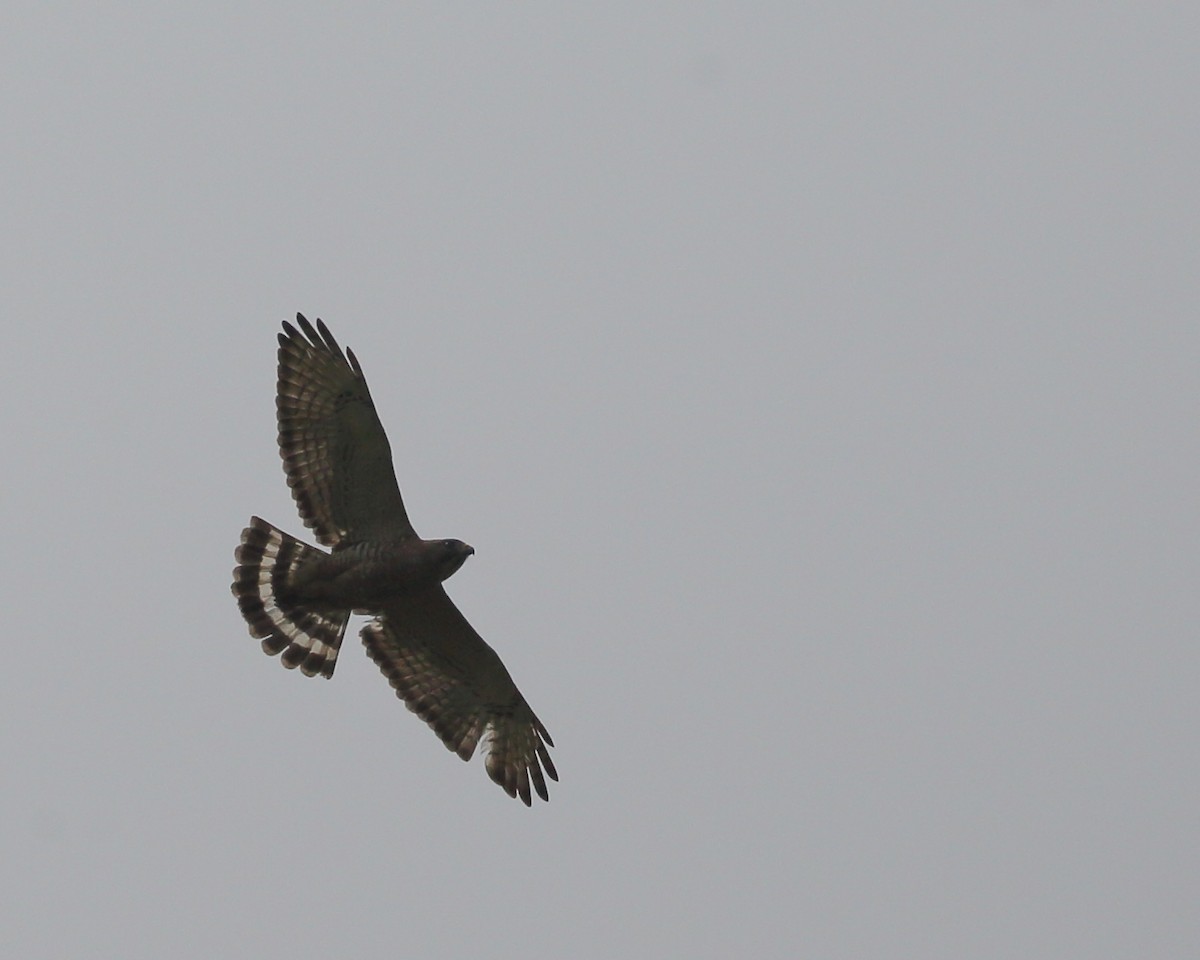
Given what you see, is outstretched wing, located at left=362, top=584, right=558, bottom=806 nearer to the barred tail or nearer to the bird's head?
the barred tail

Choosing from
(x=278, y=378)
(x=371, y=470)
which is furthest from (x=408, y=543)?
(x=278, y=378)

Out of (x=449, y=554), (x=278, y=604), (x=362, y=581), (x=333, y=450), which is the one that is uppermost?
(x=333, y=450)

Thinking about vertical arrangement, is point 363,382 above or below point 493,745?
above

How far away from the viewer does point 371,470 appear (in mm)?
18547

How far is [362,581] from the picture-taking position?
730 inches

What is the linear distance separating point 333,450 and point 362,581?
1315 millimetres

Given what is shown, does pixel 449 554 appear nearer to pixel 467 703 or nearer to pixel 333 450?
pixel 333 450

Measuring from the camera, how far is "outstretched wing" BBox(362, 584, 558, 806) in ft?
63.8

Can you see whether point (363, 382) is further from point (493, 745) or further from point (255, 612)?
point (493, 745)

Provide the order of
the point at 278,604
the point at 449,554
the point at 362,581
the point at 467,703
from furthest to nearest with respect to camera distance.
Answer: the point at 467,703 < the point at 278,604 < the point at 362,581 < the point at 449,554

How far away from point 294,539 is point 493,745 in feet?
9.75

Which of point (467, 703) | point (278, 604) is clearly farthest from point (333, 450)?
point (467, 703)

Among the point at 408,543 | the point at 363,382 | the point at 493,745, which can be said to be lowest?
the point at 493,745

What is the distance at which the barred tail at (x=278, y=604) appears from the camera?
62.1ft
